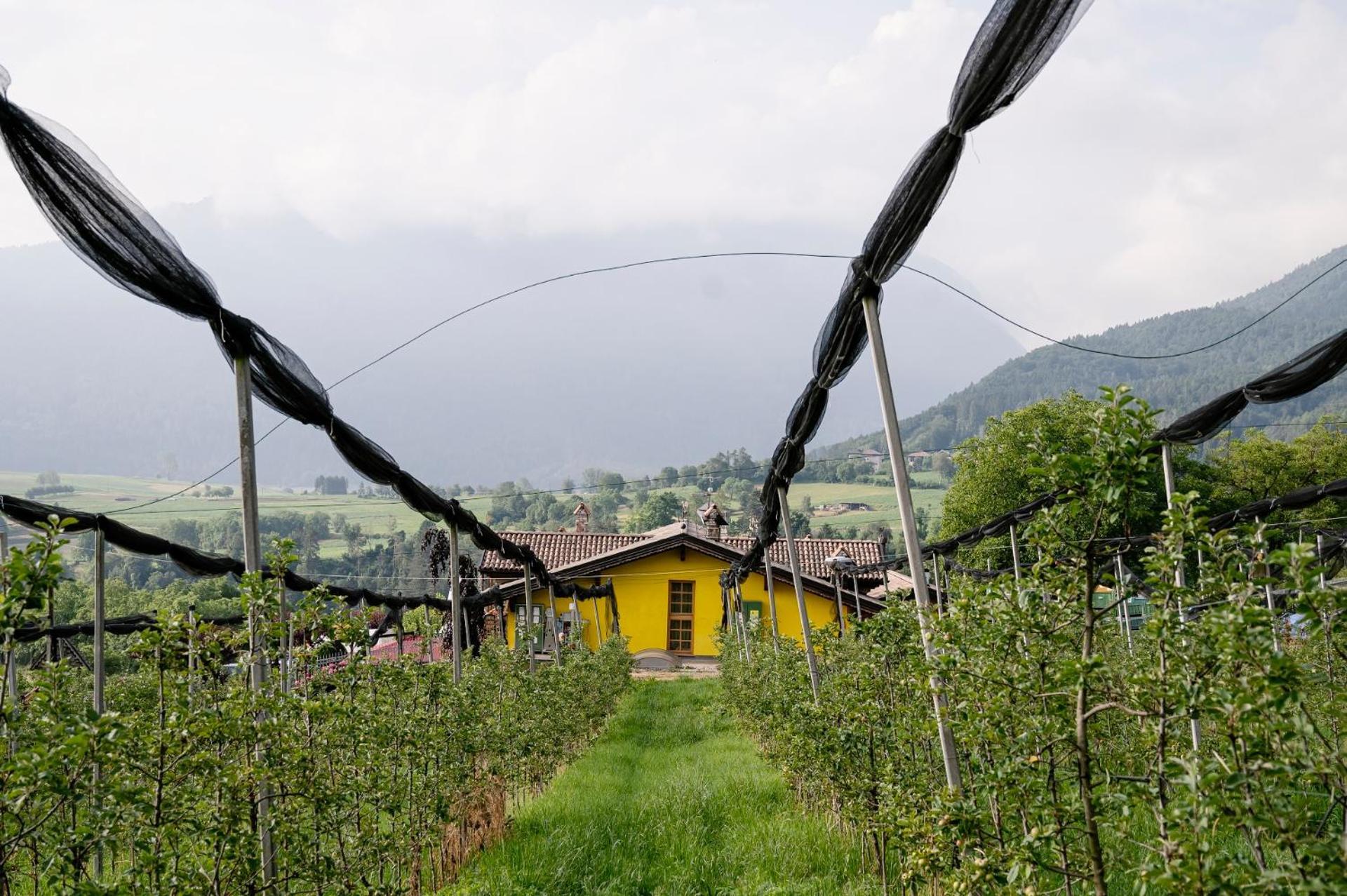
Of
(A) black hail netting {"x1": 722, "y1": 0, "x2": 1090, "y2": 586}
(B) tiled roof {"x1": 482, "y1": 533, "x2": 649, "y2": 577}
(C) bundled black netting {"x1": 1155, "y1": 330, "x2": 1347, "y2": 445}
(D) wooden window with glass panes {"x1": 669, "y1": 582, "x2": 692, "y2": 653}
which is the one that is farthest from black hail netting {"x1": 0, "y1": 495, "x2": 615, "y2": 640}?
(B) tiled roof {"x1": 482, "y1": 533, "x2": 649, "y2": 577}

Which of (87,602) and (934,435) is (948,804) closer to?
(87,602)

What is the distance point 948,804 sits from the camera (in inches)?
108

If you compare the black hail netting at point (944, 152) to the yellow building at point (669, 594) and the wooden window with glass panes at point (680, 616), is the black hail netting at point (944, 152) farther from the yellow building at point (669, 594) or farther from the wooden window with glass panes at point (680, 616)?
the wooden window with glass panes at point (680, 616)

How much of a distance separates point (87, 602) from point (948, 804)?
30.8 m

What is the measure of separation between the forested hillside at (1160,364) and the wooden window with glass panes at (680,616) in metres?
56.1

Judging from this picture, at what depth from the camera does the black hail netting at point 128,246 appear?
337 centimetres

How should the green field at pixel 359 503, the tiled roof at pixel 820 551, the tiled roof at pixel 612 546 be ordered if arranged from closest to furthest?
the tiled roof at pixel 820 551
the tiled roof at pixel 612 546
the green field at pixel 359 503

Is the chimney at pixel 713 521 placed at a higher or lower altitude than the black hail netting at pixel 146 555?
higher

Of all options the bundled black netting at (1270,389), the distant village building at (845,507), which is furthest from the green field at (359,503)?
the bundled black netting at (1270,389)

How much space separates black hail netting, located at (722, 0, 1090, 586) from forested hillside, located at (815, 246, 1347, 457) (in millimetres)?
74630

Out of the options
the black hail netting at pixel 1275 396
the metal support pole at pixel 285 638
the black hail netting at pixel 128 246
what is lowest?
the metal support pole at pixel 285 638

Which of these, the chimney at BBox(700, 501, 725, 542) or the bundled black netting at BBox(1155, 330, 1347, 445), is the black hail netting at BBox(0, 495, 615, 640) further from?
the chimney at BBox(700, 501, 725, 542)

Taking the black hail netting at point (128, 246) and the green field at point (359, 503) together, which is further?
the green field at point (359, 503)

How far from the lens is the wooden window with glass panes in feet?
103
